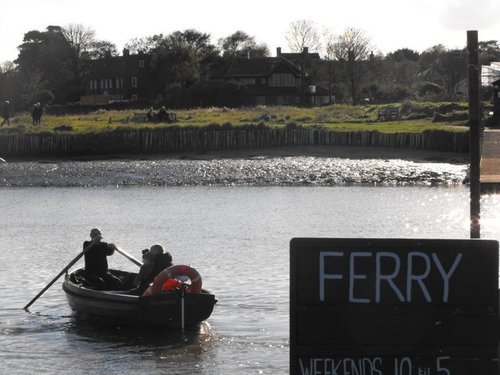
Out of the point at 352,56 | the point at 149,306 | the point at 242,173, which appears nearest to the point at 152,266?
the point at 149,306

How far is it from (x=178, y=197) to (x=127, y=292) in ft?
120

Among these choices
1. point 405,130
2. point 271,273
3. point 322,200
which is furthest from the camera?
point 405,130

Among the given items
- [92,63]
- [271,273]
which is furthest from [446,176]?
[92,63]

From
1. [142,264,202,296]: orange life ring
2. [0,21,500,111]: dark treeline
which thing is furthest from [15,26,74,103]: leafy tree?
[142,264,202,296]: orange life ring

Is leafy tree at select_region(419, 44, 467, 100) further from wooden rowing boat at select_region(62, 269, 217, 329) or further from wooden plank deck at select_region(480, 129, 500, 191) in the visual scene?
wooden rowing boat at select_region(62, 269, 217, 329)

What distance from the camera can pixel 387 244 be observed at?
23.9 feet

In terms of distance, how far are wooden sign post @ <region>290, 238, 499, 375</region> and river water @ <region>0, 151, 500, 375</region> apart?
509 inches

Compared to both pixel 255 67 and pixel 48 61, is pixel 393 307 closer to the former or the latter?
pixel 255 67

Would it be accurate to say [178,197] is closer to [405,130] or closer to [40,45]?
[405,130]

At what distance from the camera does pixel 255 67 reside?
Answer: 5192 inches

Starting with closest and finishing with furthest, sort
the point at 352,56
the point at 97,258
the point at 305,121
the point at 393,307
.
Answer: the point at 393,307 → the point at 97,258 → the point at 305,121 → the point at 352,56

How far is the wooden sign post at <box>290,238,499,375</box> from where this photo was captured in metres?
7.27

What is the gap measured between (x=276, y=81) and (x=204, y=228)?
276 ft

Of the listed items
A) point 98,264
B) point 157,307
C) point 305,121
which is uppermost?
point 305,121
